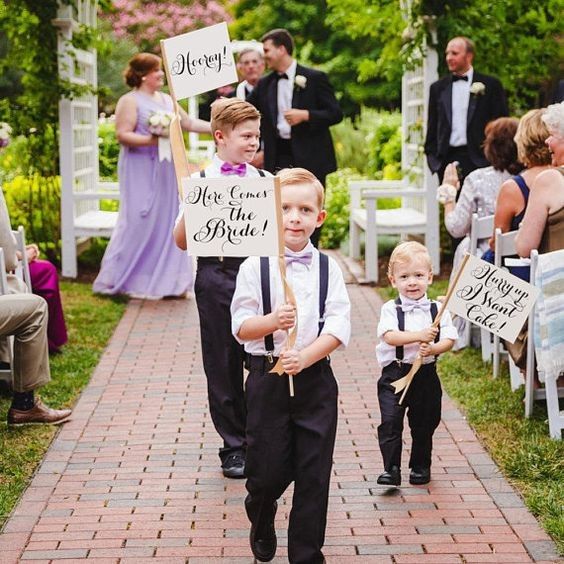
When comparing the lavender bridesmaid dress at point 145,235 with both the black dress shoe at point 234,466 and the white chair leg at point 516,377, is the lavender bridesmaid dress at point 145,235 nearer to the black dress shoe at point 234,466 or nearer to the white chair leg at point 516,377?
the white chair leg at point 516,377

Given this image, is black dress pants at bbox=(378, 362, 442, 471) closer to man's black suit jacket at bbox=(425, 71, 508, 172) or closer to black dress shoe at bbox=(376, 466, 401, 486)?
black dress shoe at bbox=(376, 466, 401, 486)

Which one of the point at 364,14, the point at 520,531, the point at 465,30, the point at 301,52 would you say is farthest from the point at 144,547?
the point at 301,52

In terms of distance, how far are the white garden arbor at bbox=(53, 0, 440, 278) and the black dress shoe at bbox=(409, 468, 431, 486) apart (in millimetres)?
6618

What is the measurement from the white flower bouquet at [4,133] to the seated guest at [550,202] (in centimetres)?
597

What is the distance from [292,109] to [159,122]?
48.3 inches

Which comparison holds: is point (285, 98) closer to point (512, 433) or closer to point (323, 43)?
point (512, 433)

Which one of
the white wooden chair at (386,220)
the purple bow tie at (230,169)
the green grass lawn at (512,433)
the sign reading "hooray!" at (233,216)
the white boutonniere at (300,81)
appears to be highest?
the white boutonniere at (300,81)

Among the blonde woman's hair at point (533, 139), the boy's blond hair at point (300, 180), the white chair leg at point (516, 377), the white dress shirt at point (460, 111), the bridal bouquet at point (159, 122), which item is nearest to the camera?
the boy's blond hair at point (300, 180)

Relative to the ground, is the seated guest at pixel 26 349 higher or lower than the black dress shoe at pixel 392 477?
higher

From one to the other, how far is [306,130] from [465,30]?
7.14ft

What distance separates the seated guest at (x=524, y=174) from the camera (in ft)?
23.8

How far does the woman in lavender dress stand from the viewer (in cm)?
1160

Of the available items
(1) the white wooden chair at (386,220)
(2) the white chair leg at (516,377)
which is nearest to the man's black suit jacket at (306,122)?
(1) the white wooden chair at (386,220)

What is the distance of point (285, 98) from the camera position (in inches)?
449
